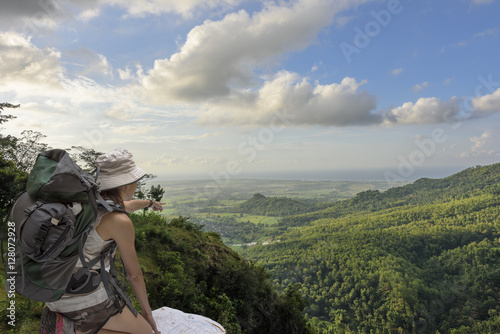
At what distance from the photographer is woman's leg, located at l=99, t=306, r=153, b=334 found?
214 centimetres

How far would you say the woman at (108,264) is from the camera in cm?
197

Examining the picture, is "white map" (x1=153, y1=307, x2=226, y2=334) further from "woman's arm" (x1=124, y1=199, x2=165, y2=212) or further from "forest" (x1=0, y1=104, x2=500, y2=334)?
"forest" (x1=0, y1=104, x2=500, y2=334)

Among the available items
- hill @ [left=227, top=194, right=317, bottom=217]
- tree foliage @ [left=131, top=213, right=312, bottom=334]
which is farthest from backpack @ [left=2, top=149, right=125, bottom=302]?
hill @ [left=227, top=194, right=317, bottom=217]

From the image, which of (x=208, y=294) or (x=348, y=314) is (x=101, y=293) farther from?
(x=348, y=314)

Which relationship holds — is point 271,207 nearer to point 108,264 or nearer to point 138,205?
point 138,205

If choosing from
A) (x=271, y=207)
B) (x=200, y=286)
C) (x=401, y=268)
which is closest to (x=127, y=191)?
(x=200, y=286)

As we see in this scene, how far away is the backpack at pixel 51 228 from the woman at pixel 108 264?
0.11 m

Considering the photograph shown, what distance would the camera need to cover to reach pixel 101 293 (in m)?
2.04

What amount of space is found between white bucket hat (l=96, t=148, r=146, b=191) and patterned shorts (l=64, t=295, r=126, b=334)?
93cm

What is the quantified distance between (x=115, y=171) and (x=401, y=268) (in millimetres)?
89818

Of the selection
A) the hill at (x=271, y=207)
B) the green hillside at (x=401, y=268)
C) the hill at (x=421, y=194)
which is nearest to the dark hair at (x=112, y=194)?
the green hillside at (x=401, y=268)

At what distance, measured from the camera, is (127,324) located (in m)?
2.22

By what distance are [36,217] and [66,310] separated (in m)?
0.81

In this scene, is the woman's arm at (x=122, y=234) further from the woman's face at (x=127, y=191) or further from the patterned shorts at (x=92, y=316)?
the woman's face at (x=127, y=191)
